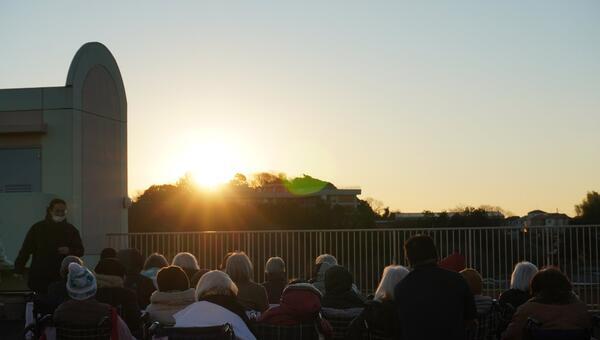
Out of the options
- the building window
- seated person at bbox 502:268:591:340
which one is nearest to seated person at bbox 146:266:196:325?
seated person at bbox 502:268:591:340

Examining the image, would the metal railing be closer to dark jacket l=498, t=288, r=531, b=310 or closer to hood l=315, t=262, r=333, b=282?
hood l=315, t=262, r=333, b=282

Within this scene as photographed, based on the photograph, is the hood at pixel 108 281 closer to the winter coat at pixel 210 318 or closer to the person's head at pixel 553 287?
the winter coat at pixel 210 318

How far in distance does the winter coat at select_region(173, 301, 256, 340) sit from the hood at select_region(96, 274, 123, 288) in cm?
121

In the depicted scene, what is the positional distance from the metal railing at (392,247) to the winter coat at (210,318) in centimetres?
823

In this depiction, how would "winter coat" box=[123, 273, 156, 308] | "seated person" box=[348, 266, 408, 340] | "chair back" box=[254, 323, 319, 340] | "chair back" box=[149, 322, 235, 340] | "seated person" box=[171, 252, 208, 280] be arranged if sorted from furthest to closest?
1. "seated person" box=[171, 252, 208, 280]
2. "winter coat" box=[123, 273, 156, 308]
3. "chair back" box=[254, 323, 319, 340]
4. "seated person" box=[348, 266, 408, 340]
5. "chair back" box=[149, 322, 235, 340]

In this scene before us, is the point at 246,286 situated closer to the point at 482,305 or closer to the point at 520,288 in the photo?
the point at 482,305

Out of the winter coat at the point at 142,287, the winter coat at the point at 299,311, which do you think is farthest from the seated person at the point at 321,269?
the winter coat at the point at 299,311

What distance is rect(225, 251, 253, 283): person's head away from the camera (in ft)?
28.9

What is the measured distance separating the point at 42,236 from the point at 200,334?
4745 mm

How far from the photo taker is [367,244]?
15797 millimetres

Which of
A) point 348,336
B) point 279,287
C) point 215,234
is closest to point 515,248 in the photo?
point 215,234

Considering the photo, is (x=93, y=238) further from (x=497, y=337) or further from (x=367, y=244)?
(x=497, y=337)

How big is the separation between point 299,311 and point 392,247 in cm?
841

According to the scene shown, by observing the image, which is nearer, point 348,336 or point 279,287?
point 348,336
